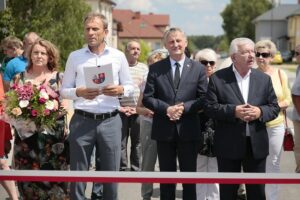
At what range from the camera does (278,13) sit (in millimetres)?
114250

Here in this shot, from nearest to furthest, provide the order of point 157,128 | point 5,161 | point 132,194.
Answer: point 157,128 < point 5,161 < point 132,194

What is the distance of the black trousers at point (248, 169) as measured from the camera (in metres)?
4.94

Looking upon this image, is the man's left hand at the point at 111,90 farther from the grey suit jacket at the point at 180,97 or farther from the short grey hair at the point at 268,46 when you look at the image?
the short grey hair at the point at 268,46

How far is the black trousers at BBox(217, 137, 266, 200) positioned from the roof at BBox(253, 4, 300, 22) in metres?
103

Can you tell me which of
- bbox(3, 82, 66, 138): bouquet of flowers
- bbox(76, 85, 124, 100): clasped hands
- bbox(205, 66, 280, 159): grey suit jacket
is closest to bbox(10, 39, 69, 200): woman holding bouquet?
bbox(3, 82, 66, 138): bouquet of flowers

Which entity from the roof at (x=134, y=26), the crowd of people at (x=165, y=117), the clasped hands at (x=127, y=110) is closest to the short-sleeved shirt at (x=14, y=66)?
the clasped hands at (x=127, y=110)

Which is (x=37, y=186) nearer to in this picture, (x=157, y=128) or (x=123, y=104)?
(x=157, y=128)

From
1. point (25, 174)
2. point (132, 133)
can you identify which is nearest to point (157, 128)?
point (25, 174)

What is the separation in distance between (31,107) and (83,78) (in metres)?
0.57

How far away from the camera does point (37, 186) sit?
5422 millimetres

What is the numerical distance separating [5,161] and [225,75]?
9.22 feet

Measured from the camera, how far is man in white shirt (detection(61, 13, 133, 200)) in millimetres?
5000

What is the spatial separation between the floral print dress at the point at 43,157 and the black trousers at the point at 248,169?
1612mm

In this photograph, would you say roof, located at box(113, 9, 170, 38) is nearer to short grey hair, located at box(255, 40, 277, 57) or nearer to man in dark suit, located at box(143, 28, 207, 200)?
short grey hair, located at box(255, 40, 277, 57)
